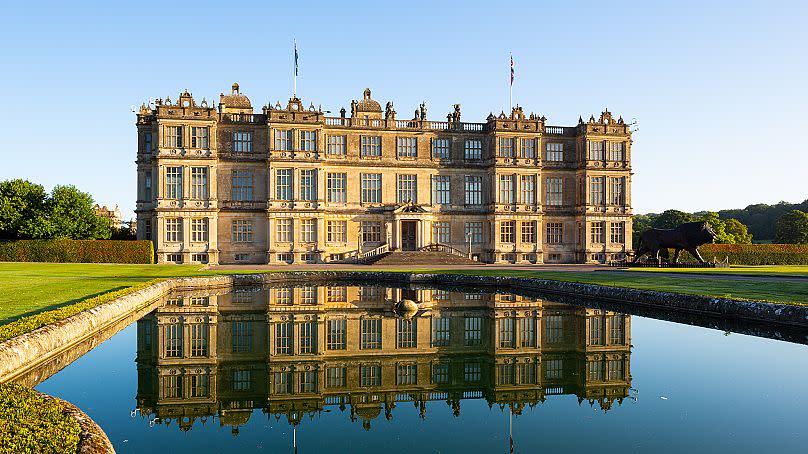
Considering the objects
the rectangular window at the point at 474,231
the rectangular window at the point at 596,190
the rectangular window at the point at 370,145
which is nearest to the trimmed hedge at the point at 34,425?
the rectangular window at the point at 370,145

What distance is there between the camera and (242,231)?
49375mm

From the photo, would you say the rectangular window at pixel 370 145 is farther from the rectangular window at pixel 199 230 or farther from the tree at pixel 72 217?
the tree at pixel 72 217

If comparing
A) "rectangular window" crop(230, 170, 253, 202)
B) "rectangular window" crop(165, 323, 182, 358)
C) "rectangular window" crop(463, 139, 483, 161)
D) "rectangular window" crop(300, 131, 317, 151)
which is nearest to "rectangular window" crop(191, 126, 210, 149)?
"rectangular window" crop(230, 170, 253, 202)

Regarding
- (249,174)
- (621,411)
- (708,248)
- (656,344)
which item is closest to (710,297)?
(656,344)

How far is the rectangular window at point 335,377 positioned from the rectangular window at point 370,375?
0.37 meters

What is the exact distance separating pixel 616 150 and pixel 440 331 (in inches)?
1694

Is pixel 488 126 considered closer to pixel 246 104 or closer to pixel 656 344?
pixel 246 104

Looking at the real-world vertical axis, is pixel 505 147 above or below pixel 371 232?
above

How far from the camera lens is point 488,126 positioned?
175 feet

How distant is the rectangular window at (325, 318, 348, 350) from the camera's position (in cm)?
1534

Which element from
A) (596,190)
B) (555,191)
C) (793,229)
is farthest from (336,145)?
(793,229)

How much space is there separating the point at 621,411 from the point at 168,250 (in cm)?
4358

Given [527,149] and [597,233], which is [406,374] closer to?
[527,149]

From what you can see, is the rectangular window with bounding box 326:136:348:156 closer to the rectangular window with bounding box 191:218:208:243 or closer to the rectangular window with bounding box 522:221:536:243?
the rectangular window with bounding box 191:218:208:243
